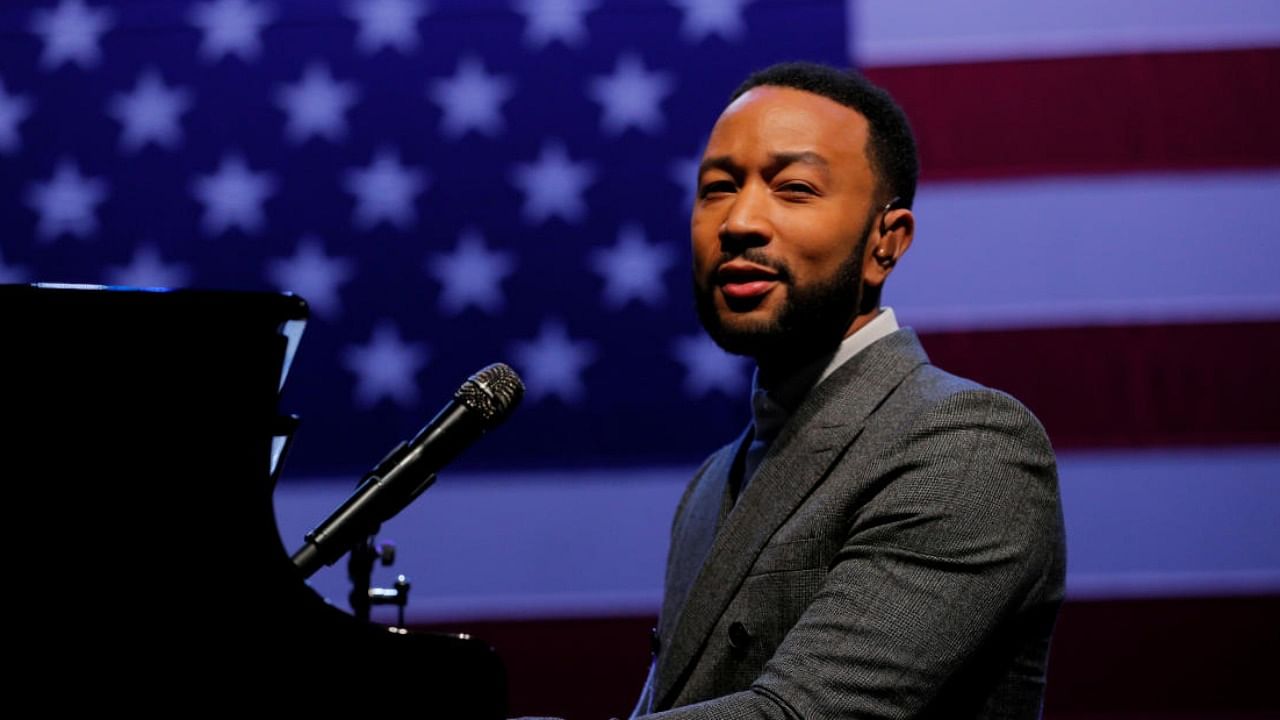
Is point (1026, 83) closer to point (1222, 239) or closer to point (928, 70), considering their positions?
Answer: point (928, 70)

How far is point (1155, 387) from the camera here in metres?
2.37

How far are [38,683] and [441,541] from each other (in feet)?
5.55

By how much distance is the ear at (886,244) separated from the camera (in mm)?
1515

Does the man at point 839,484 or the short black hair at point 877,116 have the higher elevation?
the short black hair at point 877,116

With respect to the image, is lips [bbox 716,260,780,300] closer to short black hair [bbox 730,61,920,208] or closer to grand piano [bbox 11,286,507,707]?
short black hair [bbox 730,61,920,208]

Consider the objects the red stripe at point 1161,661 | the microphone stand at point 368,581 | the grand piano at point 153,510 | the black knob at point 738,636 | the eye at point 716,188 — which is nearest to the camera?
the grand piano at point 153,510

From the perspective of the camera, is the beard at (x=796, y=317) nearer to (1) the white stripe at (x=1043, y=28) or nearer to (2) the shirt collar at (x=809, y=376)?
(2) the shirt collar at (x=809, y=376)

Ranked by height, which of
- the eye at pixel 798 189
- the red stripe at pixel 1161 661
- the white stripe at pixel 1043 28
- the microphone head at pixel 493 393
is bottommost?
the red stripe at pixel 1161 661

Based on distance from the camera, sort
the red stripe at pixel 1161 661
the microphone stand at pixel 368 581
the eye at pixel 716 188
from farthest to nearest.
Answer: the red stripe at pixel 1161 661
the eye at pixel 716 188
the microphone stand at pixel 368 581

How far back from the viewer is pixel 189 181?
264cm

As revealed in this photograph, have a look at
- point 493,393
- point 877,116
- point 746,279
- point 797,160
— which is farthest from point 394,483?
point 877,116

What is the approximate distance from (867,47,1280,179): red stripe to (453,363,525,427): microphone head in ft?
5.16

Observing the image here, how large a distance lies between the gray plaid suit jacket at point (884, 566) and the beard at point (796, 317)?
0.06 metres

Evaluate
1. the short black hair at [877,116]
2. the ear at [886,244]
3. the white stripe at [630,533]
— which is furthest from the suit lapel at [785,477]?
the white stripe at [630,533]
